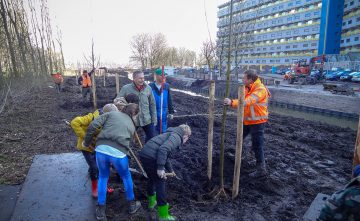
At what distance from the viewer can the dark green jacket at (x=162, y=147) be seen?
317cm

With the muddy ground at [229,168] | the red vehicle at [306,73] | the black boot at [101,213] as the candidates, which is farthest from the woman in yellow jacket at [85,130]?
the red vehicle at [306,73]

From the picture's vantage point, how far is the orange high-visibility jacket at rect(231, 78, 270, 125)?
15.0ft

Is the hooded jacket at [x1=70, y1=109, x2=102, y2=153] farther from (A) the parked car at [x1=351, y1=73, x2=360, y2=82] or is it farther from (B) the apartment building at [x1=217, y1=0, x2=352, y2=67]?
(B) the apartment building at [x1=217, y1=0, x2=352, y2=67]

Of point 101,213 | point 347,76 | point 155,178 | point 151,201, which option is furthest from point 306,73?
point 101,213

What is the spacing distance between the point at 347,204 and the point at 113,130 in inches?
95.1

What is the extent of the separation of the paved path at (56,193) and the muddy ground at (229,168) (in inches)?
11.3

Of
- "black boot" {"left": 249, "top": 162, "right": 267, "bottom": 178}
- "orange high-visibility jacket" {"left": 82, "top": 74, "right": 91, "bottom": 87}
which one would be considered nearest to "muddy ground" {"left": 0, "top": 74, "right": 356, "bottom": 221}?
"black boot" {"left": 249, "top": 162, "right": 267, "bottom": 178}

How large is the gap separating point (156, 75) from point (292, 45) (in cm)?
7235

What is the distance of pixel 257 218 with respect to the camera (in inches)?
151

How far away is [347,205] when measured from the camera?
182 centimetres

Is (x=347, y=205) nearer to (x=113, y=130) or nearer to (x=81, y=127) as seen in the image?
(x=113, y=130)

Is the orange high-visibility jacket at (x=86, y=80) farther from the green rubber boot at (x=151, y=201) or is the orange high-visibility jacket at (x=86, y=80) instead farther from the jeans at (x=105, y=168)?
the jeans at (x=105, y=168)

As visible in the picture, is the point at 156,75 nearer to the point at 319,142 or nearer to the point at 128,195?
the point at 128,195

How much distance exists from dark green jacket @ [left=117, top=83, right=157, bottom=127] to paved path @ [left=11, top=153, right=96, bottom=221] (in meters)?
1.42
